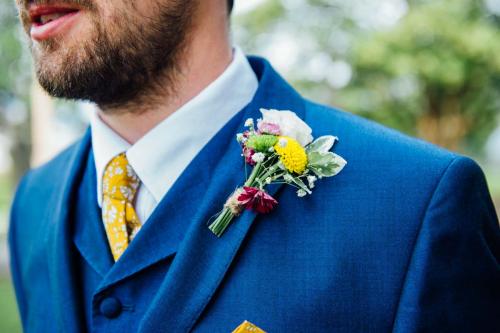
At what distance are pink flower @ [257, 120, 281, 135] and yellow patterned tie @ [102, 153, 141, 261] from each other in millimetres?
485

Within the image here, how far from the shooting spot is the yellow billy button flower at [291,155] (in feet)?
4.93

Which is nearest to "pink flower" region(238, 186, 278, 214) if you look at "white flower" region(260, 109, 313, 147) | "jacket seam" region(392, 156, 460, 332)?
"white flower" region(260, 109, 313, 147)

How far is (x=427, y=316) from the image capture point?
1.35 meters

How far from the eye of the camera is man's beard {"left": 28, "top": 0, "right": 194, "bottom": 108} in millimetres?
1619

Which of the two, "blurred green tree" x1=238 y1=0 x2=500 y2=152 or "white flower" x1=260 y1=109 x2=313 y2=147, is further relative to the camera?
"blurred green tree" x1=238 y1=0 x2=500 y2=152

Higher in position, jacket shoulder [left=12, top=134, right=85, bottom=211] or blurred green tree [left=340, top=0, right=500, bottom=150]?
jacket shoulder [left=12, top=134, right=85, bottom=211]

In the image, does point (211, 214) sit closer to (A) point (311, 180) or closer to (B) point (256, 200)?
(B) point (256, 200)

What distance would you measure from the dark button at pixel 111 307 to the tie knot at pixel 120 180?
34 centimetres

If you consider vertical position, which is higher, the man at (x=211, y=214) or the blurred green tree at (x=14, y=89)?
the man at (x=211, y=214)

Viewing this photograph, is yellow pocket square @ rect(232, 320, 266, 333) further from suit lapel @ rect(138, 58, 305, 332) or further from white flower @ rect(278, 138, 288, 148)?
white flower @ rect(278, 138, 288, 148)

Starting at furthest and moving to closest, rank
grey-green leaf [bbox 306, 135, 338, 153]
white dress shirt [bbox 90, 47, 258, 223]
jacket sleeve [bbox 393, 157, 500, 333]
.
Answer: white dress shirt [bbox 90, 47, 258, 223] → grey-green leaf [bbox 306, 135, 338, 153] → jacket sleeve [bbox 393, 157, 500, 333]

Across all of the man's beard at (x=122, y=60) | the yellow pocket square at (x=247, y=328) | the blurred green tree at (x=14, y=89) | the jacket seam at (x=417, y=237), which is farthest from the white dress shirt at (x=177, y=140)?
the blurred green tree at (x=14, y=89)

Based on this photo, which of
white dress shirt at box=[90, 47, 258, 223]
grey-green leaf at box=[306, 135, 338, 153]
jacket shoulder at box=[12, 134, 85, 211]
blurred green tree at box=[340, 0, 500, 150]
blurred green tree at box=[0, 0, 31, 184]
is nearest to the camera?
grey-green leaf at box=[306, 135, 338, 153]

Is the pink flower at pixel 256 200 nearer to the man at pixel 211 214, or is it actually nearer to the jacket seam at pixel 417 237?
the man at pixel 211 214
